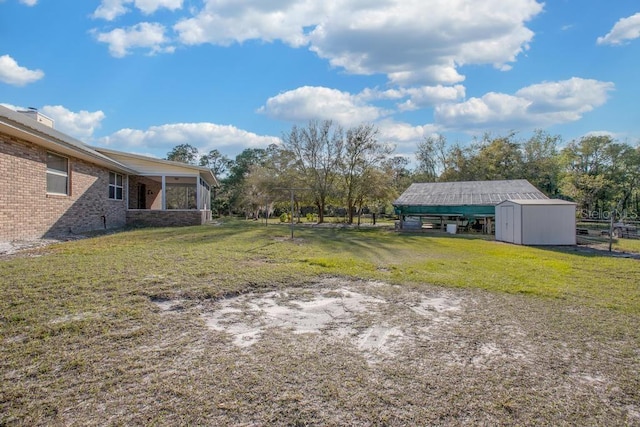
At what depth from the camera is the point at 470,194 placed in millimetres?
22250

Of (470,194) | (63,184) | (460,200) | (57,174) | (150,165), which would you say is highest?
(150,165)

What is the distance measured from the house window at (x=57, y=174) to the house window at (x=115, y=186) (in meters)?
3.44

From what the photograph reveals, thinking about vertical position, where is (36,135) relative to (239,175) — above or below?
below

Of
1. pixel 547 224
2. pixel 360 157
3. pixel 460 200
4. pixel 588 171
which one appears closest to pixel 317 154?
pixel 360 157

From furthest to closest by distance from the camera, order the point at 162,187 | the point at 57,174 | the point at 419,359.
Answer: the point at 162,187, the point at 57,174, the point at 419,359

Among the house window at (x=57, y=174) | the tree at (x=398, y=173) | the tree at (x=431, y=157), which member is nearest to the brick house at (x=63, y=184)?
the house window at (x=57, y=174)

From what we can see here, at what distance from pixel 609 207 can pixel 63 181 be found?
158 ft

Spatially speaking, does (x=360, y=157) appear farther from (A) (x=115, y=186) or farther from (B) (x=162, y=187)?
(A) (x=115, y=186)

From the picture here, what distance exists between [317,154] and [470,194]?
1089 centimetres

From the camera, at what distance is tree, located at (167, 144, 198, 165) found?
48719 millimetres

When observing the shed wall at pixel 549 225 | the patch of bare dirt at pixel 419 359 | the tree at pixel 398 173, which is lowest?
the patch of bare dirt at pixel 419 359

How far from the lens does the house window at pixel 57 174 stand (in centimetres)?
1034

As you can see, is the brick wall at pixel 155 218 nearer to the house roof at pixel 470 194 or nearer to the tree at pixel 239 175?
the house roof at pixel 470 194

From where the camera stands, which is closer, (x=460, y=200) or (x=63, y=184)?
(x=63, y=184)
